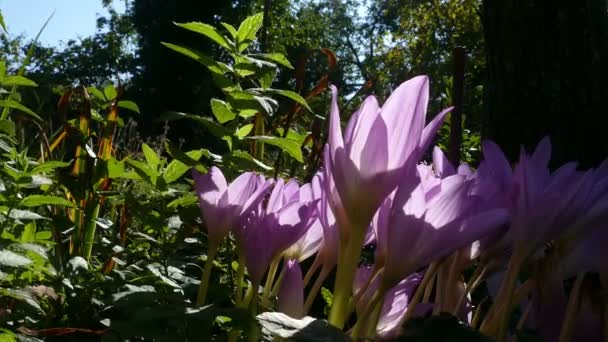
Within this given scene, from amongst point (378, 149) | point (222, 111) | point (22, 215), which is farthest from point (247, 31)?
point (378, 149)

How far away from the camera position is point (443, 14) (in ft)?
52.6

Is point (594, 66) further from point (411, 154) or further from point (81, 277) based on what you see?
point (411, 154)

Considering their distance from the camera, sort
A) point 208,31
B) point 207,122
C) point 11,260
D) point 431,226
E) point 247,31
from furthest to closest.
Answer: point 247,31
point 208,31
point 207,122
point 11,260
point 431,226

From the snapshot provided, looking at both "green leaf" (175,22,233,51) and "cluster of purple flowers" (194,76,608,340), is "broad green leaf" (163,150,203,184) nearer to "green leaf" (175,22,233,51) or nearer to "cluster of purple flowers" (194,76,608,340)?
"green leaf" (175,22,233,51)

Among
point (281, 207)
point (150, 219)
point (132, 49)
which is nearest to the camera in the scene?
point (281, 207)

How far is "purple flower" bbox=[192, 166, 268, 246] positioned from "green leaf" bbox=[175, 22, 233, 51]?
1.83 ft

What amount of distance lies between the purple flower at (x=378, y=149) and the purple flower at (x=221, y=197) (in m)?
0.16

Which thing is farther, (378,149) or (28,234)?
(28,234)

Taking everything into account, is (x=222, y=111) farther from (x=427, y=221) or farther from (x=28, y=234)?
(x=427, y=221)

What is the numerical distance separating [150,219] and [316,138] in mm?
367

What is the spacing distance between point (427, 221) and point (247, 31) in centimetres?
97

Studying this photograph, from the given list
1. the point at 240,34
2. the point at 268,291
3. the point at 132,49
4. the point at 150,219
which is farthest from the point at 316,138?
the point at 132,49

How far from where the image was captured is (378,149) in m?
0.63

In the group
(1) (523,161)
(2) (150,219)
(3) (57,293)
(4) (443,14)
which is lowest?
(3) (57,293)
